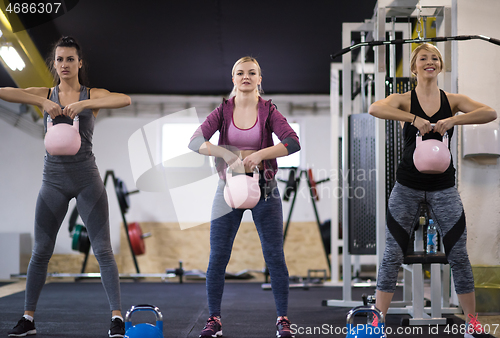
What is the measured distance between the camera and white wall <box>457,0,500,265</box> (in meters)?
2.95

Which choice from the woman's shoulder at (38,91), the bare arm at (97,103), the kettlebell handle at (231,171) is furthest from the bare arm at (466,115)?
the woman's shoulder at (38,91)

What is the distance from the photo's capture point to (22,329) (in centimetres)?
209

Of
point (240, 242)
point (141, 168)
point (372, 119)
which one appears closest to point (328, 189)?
point (240, 242)

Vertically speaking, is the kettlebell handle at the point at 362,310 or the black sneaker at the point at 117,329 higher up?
the kettlebell handle at the point at 362,310

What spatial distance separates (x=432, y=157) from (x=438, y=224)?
33cm

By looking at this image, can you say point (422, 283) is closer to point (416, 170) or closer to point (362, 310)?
point (416, 170)

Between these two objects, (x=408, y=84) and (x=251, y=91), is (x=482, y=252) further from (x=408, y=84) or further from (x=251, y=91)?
(x=251, y=91)

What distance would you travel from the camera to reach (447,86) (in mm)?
2797

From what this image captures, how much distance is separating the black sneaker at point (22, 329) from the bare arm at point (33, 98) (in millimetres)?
975

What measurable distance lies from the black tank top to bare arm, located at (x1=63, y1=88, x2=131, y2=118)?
52.3 inches

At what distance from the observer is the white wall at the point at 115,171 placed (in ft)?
20.6

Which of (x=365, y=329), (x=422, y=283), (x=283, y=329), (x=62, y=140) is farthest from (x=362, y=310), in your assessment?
(x=62, y=140)

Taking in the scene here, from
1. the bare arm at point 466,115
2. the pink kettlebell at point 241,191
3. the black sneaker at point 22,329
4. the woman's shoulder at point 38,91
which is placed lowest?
the black sneaker at point 22,329

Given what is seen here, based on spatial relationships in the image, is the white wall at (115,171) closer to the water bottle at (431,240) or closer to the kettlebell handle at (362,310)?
the water bottle at (431,240)
